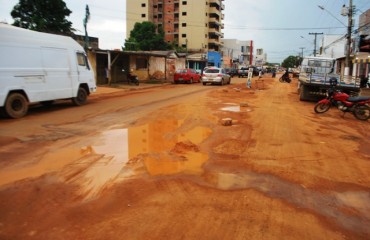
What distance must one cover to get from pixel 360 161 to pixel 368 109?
676cm

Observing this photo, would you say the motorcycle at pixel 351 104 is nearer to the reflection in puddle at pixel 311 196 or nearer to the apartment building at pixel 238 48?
the reflection in puddle at pixel 311 196

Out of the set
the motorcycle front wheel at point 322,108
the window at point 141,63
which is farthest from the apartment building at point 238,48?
the motorcycle front wheel at point 322,108

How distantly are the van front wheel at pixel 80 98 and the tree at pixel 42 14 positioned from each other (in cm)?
3754

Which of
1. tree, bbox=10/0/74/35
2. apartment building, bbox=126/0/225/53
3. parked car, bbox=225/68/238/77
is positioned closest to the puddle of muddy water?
parked car, bbox=225/68/238/77

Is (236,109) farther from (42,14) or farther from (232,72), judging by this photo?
(42,14)

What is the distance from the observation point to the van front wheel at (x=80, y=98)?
1465cm

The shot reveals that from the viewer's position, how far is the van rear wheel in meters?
11.2

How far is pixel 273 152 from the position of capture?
292 inches

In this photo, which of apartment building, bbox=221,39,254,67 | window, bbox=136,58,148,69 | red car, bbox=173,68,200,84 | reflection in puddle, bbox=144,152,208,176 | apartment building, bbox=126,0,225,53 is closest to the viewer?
reflection in puddle, bbox=144,152,208,176

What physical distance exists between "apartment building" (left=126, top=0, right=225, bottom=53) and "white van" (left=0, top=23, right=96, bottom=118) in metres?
74.0

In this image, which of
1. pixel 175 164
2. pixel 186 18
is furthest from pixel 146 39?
pixel 175 164

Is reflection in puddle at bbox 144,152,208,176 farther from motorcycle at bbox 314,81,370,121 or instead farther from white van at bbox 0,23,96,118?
motorcycle at bbox 314,81,370,121

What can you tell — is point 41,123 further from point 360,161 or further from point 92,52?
point 92,52

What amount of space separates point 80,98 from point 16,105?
11.8 feet
